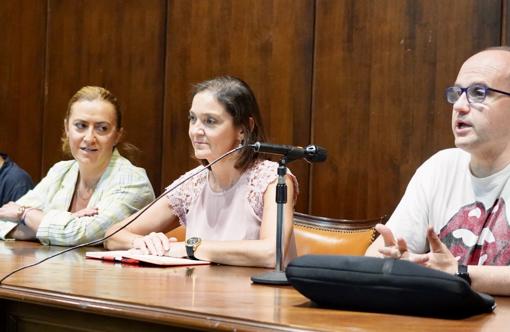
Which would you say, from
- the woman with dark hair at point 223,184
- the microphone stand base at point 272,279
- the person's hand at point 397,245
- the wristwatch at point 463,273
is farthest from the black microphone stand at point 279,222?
the woman with dark hair at point 223,184

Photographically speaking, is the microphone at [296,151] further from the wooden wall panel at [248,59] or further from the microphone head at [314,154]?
the wooden wall panel at [248,59]

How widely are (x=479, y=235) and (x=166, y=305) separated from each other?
110 centimetres

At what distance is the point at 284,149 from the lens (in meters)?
2.30

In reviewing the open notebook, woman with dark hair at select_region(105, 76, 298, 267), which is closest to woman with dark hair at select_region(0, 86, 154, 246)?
woman with dark hair at select_region(105, 76, 298, 267)

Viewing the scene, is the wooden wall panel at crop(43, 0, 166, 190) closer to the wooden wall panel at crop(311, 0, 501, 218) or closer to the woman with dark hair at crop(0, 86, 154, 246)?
the woman with dark hair at crop(0, 86, 154, 246)

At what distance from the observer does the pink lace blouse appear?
3.15 meters

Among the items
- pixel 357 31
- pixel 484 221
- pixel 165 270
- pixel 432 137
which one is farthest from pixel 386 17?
pixel 165 270

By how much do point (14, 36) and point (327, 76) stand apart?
83.0 inches

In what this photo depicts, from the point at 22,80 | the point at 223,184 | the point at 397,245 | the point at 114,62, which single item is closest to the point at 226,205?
the point at 223,184

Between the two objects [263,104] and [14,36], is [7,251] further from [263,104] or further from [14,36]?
[14,36]

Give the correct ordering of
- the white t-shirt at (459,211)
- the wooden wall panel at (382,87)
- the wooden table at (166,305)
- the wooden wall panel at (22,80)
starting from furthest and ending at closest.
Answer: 1. the wooden wall panel at (22,80)
2. the wooden wall panel at (382,87)
3. the white t-shirt at (459,211)
4. the wooden table at (166,305)

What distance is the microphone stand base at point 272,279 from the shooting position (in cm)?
214

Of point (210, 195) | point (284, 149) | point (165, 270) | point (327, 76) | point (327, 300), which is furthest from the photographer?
point (327, 76)

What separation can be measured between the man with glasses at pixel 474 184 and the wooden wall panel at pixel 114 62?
2116 mm
